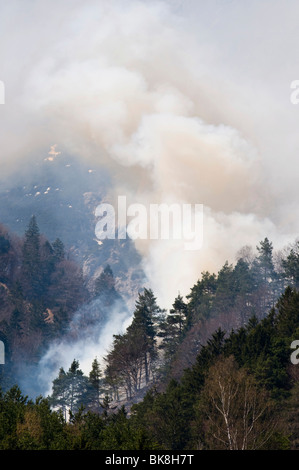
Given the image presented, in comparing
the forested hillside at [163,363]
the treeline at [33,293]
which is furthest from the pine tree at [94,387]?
the treeline at [33,293]

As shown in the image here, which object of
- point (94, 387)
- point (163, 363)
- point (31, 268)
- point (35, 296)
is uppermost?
point (31, 268)

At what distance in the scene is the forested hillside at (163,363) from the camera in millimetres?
33219

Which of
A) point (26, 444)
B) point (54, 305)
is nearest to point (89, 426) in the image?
point (26, 444)

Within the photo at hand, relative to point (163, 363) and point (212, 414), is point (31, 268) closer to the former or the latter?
point (163, 363)

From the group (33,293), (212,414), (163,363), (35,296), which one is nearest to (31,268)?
(33,293)

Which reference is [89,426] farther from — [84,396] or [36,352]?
[36,352]

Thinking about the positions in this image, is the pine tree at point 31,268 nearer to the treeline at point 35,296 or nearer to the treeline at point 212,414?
the treeline at point 35,296

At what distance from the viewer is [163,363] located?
83750mm

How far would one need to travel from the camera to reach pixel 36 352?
107 m

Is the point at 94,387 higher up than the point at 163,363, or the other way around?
the point at 163,363

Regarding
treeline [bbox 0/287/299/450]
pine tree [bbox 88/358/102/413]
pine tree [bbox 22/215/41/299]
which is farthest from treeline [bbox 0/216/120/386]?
treeline [bbox 0/287/299/450]

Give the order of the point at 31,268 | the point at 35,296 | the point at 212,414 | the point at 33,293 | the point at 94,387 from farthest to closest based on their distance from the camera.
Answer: the point at 31,268 → the point at 33,293 → the point at 35,296 → the point at 94,387 → the point at 212,414

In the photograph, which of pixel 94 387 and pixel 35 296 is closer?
pixel 94 387

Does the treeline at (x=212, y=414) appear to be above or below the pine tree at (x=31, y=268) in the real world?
below
